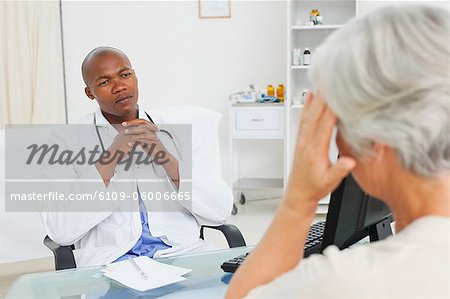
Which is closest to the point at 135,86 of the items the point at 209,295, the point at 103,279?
the point at 103,279

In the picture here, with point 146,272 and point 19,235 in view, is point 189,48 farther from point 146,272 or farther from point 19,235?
point 146,272

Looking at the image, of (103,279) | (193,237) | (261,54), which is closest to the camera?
(103,279)

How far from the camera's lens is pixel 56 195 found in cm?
212

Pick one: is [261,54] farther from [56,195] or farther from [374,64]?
[374,64]

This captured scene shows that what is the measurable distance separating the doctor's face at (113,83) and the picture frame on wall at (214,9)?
11.1ft

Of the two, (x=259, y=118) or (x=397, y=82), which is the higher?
(x=397, y=82)

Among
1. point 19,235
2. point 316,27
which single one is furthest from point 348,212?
point 316,27

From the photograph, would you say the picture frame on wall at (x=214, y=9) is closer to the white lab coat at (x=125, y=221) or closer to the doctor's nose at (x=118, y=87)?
the white lab coat at (x=125, y=221)

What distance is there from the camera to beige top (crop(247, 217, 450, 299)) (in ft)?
2.77

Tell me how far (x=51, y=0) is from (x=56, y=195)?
388 centimetres

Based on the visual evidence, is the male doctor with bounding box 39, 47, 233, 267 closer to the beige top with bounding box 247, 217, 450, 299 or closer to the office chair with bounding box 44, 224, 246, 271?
the office chair with bounding box 44, 224, 246, 271

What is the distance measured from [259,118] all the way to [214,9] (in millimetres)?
1222

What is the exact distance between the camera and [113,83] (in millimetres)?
Result: 2184

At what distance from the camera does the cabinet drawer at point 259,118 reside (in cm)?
489
